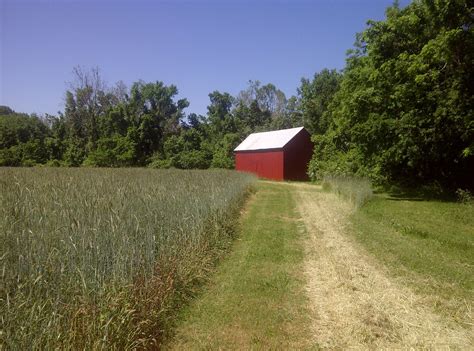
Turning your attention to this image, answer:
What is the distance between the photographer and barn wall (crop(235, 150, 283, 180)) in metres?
36.1

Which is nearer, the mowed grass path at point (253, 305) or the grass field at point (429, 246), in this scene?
the mowed grass path at point (253, 305)

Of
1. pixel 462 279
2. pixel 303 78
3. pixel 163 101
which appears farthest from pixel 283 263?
pixel 163 101

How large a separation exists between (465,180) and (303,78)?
39281mm

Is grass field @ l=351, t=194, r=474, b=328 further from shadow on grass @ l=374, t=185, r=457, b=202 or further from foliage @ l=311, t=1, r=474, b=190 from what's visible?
foliage @ l=311, t=1, r=474, b=190

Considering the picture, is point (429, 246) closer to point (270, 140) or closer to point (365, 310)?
point (365, 310)

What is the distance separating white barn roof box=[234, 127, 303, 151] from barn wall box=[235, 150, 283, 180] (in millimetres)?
614

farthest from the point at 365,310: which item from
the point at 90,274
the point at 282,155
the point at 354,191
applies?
the point at 282,155

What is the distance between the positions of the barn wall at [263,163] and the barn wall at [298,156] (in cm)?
72

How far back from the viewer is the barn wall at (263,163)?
36062mm

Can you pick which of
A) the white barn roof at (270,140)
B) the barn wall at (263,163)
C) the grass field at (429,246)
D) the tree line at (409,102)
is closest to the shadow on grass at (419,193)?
the tree line at (409,102)

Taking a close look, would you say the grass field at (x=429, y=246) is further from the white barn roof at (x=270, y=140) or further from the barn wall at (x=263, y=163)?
the white barn roof at (x=270, y=140)

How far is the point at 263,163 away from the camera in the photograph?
38.6 m

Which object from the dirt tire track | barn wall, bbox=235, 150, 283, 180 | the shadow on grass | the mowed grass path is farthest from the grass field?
barn wall, bbox=235, 150, 283, 180

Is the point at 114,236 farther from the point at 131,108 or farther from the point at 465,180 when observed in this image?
the point at 131,108
